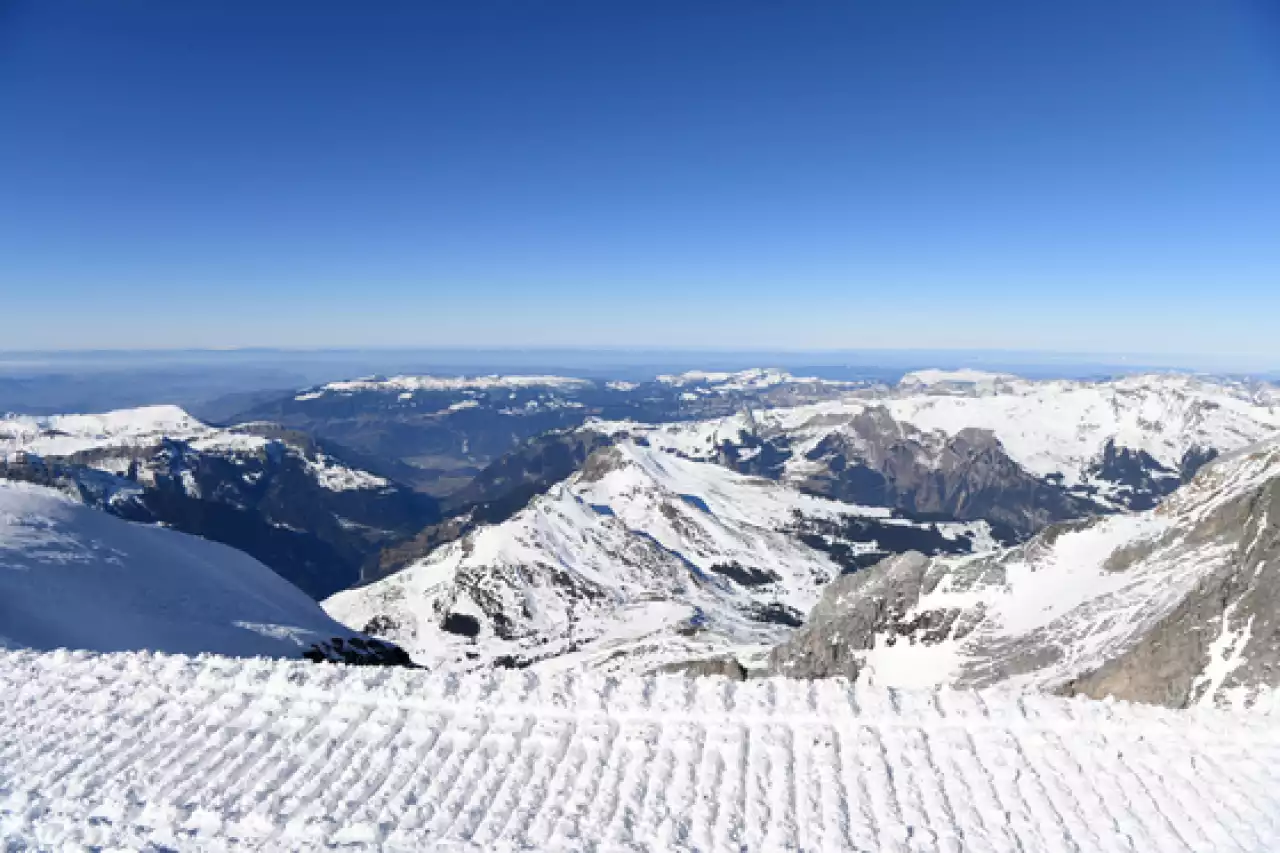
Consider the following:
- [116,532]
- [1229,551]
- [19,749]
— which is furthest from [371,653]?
[1229,551]

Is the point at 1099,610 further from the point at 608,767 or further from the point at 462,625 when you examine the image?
the point at 462,625

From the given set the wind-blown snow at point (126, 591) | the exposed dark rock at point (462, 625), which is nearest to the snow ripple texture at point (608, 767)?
the wind-blown snow at point (126, 591)

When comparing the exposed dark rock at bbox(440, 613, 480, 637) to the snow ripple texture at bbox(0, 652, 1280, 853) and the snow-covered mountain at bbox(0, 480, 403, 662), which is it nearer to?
the snow-covered mountain at bbox(0, 480, 403, 662)

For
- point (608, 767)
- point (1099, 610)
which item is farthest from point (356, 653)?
point (1099, 610)

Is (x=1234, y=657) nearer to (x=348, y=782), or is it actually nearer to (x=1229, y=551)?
(x=1229, y=551)

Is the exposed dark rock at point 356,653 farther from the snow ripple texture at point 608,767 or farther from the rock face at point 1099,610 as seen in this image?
the rock face at point 1099,610

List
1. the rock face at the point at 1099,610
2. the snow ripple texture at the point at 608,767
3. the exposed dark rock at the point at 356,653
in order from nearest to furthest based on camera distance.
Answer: the snow ripple texture at the point at 608,767 < the exposed dark rock at the point at 356,653 < the rock face at the point at 1099,610
